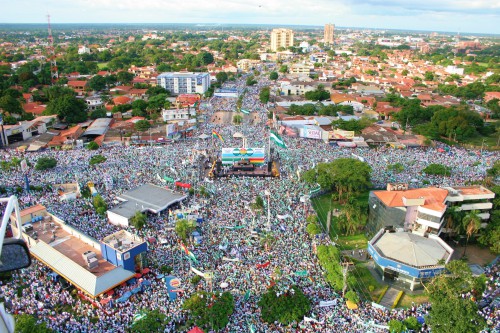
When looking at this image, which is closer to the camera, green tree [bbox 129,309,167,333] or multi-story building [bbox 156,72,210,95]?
green tree [bbox 129,309,167,333]

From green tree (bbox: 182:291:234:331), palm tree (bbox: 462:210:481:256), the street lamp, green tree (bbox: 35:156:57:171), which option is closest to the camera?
green tree (bbox: 182:291:234:331)

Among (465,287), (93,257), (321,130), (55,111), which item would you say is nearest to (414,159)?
(321,130)

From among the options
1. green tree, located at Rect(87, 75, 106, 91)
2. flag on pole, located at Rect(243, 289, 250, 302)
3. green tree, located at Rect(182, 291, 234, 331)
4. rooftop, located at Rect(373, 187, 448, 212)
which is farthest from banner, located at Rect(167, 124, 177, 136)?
green tree, located at Rect(87, 75, 106, 91)

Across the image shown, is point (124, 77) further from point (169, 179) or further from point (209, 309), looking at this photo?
point (209, 309)

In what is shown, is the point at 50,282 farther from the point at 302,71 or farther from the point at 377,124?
the point at 302,71

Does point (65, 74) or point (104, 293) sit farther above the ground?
point (65, 74)

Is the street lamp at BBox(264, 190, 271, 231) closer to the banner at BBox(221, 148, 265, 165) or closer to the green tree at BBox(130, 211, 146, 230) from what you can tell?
the banner at BBox(221, 148, 265, 165)

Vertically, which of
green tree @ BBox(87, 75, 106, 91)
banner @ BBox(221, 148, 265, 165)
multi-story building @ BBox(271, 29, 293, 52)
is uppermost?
multi-story building @ BBox(271, 29, 293, 52)
